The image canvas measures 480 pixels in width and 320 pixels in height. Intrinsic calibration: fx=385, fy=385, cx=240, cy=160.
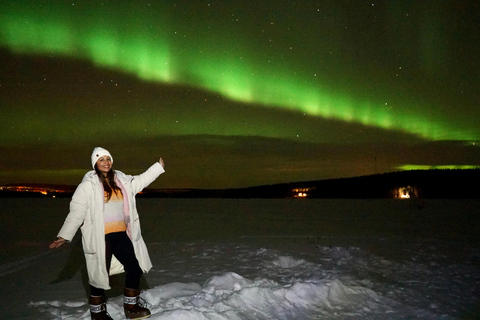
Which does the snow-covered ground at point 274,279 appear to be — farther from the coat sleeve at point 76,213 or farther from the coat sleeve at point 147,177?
the coat sleeve at point 147,177

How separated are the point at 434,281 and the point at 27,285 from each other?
6403 millimetres

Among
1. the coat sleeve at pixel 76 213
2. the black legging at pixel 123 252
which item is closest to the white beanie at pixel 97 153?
the coat sleeve at pixel 76 213

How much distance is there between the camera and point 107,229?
385cm

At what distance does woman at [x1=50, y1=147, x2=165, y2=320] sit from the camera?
12.3 ft

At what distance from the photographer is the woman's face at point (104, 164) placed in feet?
12.9

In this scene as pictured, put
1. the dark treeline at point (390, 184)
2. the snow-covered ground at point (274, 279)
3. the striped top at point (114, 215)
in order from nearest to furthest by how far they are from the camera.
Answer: the striped top at point (114, 215), the snow-covered ground at point (274, 279), the dark treeline at point (390, 184)

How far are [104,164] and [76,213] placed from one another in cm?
55

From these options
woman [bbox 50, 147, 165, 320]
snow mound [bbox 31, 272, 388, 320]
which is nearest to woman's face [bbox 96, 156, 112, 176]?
woman [bbox 50, 147, 165, 320]

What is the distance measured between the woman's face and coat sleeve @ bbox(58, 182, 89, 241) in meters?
0.26

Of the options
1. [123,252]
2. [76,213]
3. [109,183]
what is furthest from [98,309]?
[109,183]

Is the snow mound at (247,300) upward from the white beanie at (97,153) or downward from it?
downward

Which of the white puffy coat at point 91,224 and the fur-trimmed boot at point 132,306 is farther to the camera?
the fur-trimmed boot at point 132,306

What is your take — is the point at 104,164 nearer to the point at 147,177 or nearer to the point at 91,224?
the point at 147,177

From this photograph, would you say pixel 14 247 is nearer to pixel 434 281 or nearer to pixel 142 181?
pixel 142 181
